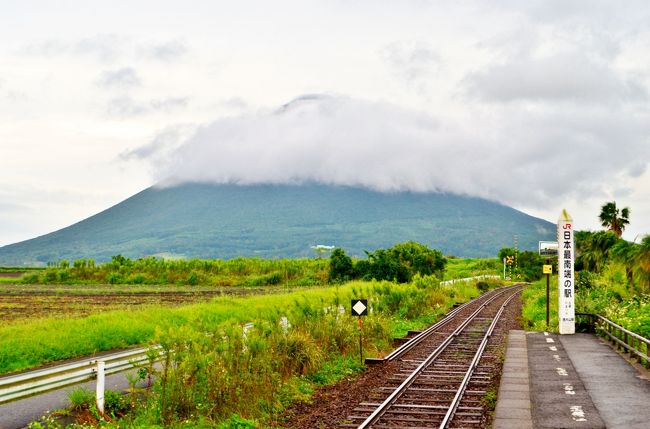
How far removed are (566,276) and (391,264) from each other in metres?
27.4

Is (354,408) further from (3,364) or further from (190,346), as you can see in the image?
(3,364)

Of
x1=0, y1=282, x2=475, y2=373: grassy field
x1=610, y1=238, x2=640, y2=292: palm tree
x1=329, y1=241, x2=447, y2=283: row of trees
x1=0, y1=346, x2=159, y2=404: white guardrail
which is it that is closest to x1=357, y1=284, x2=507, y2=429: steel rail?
x1=0, y1=282, x2=475, y2=373: grassy field

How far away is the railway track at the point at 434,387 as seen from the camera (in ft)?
40.5

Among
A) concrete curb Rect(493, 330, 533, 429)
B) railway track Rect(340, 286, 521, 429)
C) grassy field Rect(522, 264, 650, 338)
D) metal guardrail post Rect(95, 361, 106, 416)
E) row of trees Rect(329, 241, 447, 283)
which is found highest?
row of trees Rect(329, 241, 447, 283)

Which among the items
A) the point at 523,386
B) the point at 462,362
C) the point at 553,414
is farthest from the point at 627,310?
the point at 553,414

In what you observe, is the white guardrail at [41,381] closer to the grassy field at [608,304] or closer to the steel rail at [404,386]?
the steel rail at [404,386]

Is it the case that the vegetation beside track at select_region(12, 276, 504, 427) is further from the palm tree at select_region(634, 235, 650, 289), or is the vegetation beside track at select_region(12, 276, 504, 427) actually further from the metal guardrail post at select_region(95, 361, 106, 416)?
the palm tree at select_region(634, 235, 650, 289)

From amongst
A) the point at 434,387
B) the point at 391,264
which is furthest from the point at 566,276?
the point at 391,264

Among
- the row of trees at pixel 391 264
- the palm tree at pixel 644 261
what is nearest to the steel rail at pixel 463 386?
the palm tree at pixel 644 261

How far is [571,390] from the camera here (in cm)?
1467

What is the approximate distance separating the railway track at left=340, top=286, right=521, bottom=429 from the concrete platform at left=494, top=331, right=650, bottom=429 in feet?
1.94

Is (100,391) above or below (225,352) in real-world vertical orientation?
below

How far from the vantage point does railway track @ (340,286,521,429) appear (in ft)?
40.5

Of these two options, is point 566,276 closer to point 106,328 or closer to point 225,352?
point 225,352
